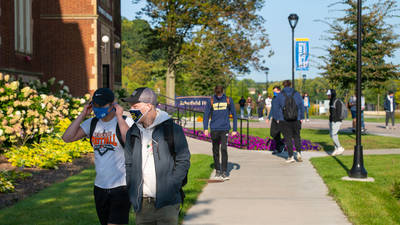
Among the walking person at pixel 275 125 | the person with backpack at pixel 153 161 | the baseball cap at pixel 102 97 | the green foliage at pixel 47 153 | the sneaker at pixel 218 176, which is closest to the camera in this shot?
the person with backpack at pixel 153 161

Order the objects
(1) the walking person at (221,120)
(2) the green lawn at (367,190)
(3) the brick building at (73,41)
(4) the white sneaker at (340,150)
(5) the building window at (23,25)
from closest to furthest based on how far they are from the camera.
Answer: (2) the green lawn at (367,190) → (1) the walking person at (221,120) → (4) the white sneaker at (340,150) → (5) the building window at (23,25) → (3) the brick building at (73,41)

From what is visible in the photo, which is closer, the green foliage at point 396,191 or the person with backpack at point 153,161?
the person with backpack at point 153,161

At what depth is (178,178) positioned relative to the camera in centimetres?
421

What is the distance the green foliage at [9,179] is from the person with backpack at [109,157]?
437 cm

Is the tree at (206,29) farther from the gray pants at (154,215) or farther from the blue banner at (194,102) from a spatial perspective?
the gray pants at (154,215)

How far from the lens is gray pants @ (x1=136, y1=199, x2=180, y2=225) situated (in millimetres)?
4199

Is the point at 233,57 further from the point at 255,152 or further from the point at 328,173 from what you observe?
the point at 328,173

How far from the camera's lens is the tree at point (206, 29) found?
40.4 meters

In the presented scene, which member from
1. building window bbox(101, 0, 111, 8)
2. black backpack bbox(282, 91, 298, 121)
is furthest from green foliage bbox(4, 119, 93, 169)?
building window bbox(101, 0, 111, 8)

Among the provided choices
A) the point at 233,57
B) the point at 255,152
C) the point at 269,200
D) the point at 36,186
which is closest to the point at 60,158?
the point at 36,186

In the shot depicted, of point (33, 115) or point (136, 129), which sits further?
point (33, 115)

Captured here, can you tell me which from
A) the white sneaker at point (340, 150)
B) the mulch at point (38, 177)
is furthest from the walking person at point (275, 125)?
the mulch at point (38, 177)

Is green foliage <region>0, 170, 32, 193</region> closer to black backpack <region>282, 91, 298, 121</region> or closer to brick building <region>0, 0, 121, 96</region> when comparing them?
black backpack <region>282, 91, 298, 121</region>

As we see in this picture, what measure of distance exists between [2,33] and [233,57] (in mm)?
28357
